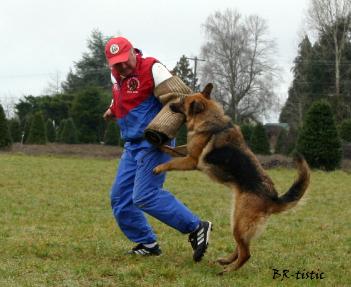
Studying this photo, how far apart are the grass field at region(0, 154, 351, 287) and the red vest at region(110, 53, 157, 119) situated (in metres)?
1.60

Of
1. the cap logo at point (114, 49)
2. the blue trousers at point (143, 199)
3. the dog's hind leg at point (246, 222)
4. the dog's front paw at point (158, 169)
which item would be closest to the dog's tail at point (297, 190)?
the dog's hind leg at point (246, 222)

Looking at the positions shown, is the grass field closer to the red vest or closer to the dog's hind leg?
the dog's hind leg

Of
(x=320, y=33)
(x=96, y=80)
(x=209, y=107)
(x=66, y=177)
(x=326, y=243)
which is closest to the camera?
(x=209, y=107)

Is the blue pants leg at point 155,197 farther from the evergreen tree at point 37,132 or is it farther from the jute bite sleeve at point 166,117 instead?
the evergreen tree at point 37,132

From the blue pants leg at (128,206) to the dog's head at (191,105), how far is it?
75 centimetres

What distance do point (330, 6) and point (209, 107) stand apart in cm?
4077

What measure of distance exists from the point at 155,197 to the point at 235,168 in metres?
0.88

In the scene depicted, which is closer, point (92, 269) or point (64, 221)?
point (92, 269)

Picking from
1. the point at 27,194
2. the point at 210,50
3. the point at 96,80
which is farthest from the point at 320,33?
the point at 27,194

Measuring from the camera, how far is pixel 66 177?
53.2 ft

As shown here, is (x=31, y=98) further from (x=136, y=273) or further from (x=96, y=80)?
(x=136, y=273)

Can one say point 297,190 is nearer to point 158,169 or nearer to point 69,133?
point 158,169

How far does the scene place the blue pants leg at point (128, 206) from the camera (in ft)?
19.0

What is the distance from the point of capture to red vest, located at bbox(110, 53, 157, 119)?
5547 millimetres
